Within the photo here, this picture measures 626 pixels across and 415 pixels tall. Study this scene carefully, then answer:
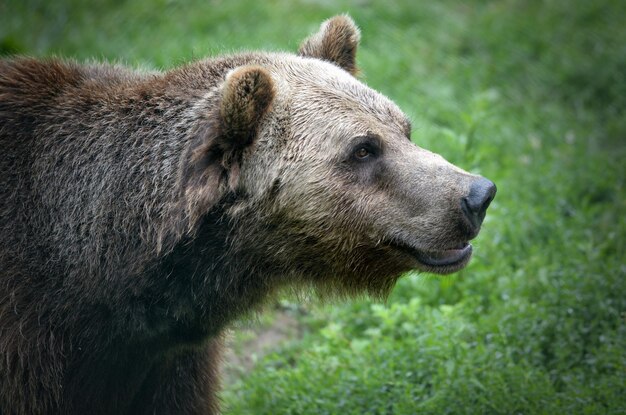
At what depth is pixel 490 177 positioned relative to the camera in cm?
867

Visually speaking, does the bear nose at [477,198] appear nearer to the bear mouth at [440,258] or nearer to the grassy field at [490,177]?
the bear mouth at [440,258]

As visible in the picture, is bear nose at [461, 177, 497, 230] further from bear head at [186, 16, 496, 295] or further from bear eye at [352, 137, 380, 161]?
bear eye at [352, 137, 380, 161]

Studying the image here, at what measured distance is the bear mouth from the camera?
4.80 meters

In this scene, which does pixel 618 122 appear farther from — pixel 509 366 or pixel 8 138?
pixel 8 138

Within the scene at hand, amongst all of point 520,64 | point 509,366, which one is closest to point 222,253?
point 509,366

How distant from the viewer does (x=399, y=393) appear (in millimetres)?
5855

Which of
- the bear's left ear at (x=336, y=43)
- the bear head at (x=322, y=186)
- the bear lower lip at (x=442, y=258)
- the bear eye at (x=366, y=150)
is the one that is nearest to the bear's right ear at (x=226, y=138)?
the bear head at (x=322, y=186)

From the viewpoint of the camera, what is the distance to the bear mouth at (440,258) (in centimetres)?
480

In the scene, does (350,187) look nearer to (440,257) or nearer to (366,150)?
(366,150)

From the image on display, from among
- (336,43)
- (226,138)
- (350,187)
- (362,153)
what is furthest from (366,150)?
(336,43)

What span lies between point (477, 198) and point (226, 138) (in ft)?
4.55

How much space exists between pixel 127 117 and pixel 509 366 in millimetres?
3102

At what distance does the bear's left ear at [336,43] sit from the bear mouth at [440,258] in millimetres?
1387

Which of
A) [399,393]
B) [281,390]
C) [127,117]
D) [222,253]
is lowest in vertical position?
[281,390]
